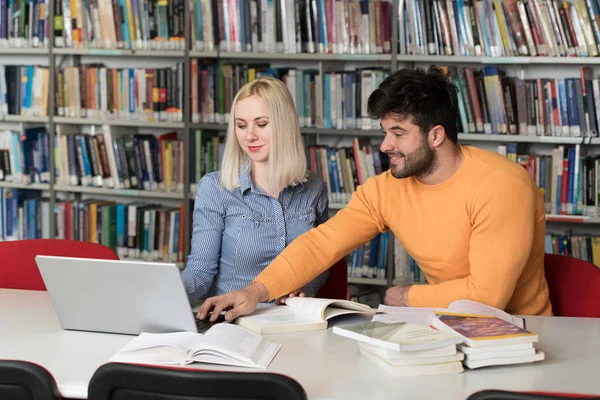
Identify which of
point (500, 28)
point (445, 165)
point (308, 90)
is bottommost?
point (445, 165)

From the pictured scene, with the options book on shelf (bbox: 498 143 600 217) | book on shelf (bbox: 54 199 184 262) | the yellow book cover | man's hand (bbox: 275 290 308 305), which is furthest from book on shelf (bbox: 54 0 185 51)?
the yellow book cover

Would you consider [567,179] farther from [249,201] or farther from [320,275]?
[249,201]

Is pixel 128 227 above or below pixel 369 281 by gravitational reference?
above

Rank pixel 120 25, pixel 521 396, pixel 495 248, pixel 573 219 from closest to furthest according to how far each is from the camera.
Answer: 1. pixel 521 396
2. pixel 495 248
3. pixel 573 219
4. pixel 120 25

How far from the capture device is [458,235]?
2238 millimetres

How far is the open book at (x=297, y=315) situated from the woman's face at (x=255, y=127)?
579 millimetres

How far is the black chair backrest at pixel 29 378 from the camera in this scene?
140 cm

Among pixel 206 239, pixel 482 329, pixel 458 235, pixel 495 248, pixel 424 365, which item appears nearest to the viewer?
pixel 424 365

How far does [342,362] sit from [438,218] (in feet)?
2.37

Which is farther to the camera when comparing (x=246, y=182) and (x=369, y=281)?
(x=369, y=281)

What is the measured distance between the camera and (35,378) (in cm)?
141

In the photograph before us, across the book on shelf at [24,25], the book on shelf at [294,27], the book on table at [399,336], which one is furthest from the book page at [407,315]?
the book on shelf at [24,25]

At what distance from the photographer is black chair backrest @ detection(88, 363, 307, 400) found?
133cm

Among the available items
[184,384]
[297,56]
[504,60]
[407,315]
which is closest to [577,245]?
[504,60]
